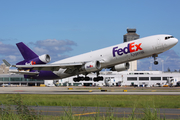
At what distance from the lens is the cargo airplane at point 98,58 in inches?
1633

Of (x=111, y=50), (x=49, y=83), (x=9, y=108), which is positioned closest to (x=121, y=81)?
(x=49, y=83)

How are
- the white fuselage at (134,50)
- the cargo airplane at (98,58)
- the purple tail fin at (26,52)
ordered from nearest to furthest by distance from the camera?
the white fuselage at (134,50), the cargo airplane at (98,58), the purple tail fin at (26,52)

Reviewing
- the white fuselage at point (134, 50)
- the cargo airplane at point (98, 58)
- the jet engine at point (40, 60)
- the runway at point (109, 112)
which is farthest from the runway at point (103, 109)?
the jet engine at point (40, 60)

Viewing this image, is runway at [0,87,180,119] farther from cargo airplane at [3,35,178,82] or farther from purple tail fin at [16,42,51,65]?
purple tail fin at [16,42,51,65]

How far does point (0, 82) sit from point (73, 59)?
122 metres

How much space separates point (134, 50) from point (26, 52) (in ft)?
82.9

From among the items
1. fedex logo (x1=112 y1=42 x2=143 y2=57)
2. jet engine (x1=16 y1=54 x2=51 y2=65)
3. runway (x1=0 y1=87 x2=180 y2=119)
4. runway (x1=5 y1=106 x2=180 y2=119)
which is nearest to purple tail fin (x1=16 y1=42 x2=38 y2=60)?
jet engine (x1=16 y1=54 x2=51 y2=65)

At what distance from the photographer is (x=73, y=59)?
2088 inches

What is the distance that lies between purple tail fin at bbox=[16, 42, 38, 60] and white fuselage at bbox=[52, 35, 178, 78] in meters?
14.8

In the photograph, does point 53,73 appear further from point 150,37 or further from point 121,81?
point 121,81

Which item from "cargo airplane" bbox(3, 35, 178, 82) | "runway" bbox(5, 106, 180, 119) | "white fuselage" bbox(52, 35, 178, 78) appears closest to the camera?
"runway" bbox(5, 106, 180, 119)

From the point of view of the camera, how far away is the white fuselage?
134ft

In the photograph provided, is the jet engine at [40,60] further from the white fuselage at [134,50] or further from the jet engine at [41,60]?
the white fuselage at [134,50]

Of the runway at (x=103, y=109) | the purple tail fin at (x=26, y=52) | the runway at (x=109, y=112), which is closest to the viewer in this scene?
the runway at (x=109, y=112)
